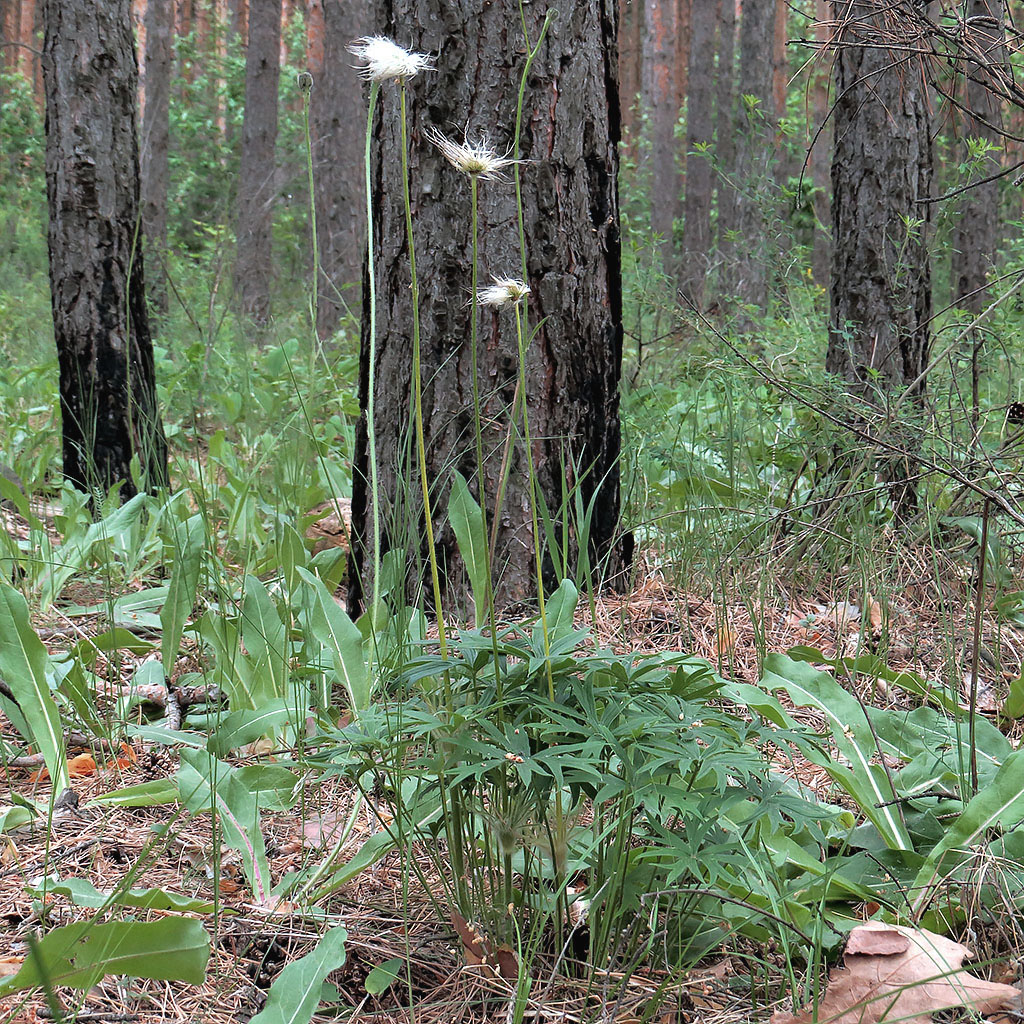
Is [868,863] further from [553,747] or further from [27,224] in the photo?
[27,224]

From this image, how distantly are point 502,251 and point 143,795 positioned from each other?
1.40 m

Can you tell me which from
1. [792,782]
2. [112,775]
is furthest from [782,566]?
[112,775]

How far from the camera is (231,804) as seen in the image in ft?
4.56

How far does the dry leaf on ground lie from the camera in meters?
1.03

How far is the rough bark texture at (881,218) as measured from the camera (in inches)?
131

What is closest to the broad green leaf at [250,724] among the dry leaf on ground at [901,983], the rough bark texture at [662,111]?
the dry leaf on ground at [901,983]

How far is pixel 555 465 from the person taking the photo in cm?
230

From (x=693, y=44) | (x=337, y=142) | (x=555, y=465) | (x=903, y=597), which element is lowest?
(x=903, y=597)

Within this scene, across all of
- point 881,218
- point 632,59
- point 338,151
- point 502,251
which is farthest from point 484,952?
point 632,59

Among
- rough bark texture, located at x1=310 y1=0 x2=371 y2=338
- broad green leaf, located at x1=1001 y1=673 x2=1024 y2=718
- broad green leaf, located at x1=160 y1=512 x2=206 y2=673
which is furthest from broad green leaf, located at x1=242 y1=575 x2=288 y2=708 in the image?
rough bark texture, located at x1=310 y1=0 x2=371 y2=338

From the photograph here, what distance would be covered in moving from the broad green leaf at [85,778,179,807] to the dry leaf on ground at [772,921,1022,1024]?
1.00 meters

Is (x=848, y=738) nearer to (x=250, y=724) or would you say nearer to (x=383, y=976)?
(x=383, y=976)

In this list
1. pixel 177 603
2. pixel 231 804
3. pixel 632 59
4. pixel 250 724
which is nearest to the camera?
pixel 231 804

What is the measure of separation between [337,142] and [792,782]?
11342 millimetres
